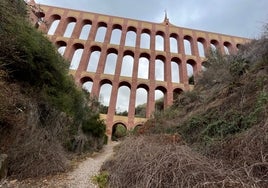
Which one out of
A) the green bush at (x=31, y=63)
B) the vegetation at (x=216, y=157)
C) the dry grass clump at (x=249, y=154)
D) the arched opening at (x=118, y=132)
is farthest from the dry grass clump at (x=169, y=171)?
the arched opening at (x=118, y=132)

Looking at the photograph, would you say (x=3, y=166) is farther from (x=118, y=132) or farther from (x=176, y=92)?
(x=176, y=92)

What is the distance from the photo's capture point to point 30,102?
9.67 meters

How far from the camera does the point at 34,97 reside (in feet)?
34.7

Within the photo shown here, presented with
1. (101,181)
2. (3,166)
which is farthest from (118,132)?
(3,166)

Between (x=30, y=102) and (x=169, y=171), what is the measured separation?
654cm

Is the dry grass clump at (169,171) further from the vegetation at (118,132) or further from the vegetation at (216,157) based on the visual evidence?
the vegetation at (118,132)

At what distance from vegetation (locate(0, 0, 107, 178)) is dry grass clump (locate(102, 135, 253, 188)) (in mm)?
3200

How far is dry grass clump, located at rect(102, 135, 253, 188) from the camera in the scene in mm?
4570

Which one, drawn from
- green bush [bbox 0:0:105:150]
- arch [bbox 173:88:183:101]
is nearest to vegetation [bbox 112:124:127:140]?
arch [bbox 173:88:183:101]

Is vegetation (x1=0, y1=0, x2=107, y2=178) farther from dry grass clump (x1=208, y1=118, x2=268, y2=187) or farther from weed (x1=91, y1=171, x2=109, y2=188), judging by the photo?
dry grass clump (x1=208, y1=118, x2=268, y2=187)

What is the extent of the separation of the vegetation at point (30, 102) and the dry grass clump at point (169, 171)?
3.20 m

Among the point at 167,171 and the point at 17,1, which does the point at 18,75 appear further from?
the point at 167,171

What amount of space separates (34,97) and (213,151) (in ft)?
24.0

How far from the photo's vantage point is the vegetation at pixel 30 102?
24.4ft
